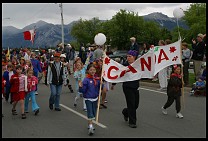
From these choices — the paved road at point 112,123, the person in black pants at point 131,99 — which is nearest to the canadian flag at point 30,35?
the paved road at point 112,123

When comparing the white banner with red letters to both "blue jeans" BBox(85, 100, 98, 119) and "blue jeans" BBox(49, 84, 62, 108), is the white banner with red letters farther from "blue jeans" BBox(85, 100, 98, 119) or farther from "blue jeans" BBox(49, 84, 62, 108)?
"blue jeans" BBox(49, 84, 62, 108)

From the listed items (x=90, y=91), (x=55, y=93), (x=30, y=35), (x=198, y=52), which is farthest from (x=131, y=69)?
(x=30, y=35)

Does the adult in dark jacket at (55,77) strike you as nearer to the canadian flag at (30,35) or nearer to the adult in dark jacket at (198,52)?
the adult in dark jacket at (198,52)

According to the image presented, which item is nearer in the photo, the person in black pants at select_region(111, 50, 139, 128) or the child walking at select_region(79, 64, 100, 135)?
the child walking at select_region(79, 64, 100, 135)

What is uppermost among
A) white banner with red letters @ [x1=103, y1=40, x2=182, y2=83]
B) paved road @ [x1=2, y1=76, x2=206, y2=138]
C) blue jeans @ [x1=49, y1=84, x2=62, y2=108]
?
white banner with red letters @ [x1=103, y1=40, x2=182, y2=83]

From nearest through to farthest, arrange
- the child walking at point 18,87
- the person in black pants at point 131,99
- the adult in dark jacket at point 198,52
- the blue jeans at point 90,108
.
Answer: the blue jeans at point 90,108 → the person in black pants at point 131,99 → the child walking at point 18,87 → the adult in dark jacket at point 198,52

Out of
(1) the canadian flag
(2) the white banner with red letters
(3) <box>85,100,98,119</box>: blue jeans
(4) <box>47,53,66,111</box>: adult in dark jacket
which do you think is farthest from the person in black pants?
(1) the canadian flag

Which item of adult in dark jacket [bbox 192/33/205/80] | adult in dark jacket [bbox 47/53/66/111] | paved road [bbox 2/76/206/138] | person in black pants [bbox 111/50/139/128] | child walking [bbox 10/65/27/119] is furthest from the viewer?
adult in dark jacket [bbox 192/33/205/80]

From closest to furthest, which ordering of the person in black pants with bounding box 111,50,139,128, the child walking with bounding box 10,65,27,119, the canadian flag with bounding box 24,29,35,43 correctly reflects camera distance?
the person in black pants with bounding box 111,50,139,128 < the child walking with bounding box 10,65,27,119 < the canadian flag with bounding box 24,29,35,43

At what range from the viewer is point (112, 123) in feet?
28.6

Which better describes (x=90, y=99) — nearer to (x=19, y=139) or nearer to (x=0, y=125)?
(x=19, y=139)

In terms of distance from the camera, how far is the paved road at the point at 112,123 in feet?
25.2

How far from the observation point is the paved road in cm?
768

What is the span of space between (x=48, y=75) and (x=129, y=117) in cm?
319
